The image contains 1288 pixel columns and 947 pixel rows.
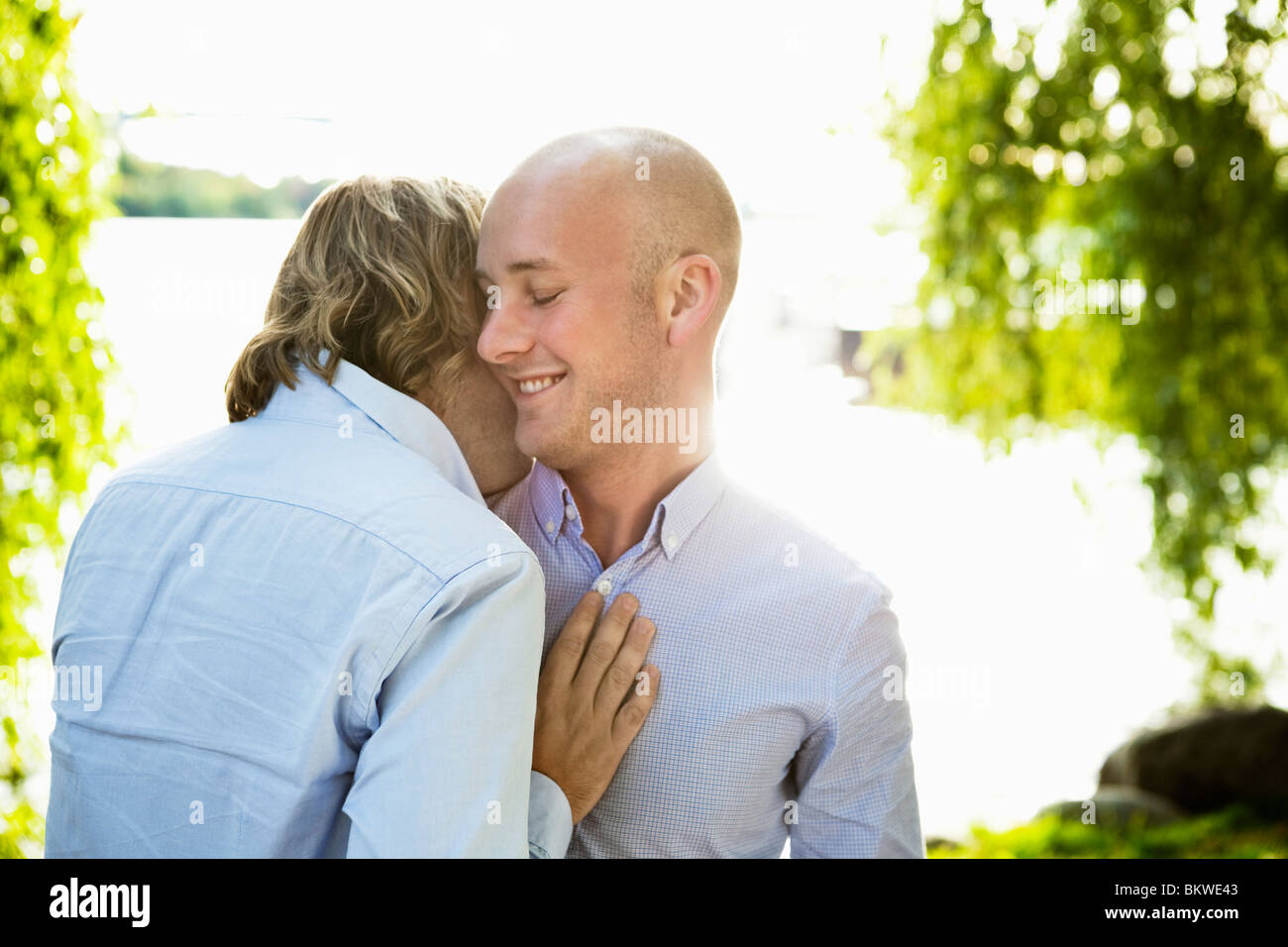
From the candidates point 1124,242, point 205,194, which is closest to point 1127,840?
point 1124,242

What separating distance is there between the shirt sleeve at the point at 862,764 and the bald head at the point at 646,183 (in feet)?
1.76

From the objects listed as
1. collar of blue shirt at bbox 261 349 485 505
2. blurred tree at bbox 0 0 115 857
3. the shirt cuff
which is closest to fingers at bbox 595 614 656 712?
the shirt cuff

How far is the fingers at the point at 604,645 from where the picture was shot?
4.67 ft

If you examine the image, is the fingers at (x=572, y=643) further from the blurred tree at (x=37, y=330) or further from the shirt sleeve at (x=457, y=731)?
the blurred tree at (x=37, y=330)

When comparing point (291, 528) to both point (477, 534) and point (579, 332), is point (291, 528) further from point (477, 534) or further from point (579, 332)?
point (579, 332)

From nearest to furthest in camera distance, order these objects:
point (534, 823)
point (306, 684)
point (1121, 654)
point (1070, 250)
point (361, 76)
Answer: point (306, 684)
point (534, 823)
point (361, 76)
point (1070, 250)
point (1121, 654)

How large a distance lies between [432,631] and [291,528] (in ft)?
0.57

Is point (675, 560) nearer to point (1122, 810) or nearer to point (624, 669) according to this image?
point (624, 669)

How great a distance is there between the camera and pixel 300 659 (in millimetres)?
1123

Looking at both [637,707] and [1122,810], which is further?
[1122,810]

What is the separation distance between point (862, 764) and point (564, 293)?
706 mm

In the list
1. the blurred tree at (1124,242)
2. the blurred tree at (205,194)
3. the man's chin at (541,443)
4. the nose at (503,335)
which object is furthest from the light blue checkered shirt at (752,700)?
the blurred tree at (205,194)
